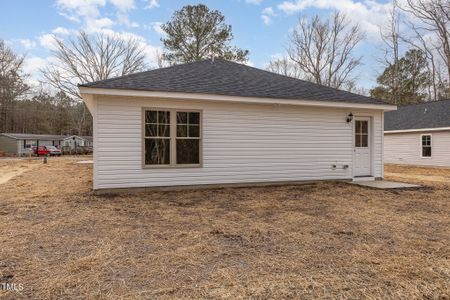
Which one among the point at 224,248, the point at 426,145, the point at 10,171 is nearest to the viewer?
the point at 224,248

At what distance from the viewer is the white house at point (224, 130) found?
7527 millimetres

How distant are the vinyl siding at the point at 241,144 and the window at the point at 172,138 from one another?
181mm

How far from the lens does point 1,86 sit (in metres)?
38.2

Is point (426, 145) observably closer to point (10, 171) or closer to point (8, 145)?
point (10, 171)

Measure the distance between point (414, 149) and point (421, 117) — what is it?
209cm

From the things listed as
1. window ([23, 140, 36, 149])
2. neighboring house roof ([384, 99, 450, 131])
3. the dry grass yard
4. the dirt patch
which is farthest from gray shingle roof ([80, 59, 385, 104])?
window ([23, 140, 36, 149])

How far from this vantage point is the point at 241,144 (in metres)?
8.66

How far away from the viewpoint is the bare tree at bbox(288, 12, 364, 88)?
27.0 m

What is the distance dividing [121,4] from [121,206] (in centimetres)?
1332

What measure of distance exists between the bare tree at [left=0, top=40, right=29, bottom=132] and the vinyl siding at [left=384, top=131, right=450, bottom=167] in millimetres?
Answer: 39767

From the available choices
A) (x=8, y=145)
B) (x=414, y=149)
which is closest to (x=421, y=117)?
(x=414, y=149)

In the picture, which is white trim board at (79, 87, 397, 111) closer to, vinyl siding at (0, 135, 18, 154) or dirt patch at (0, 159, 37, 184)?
dirt patch at (0, 159, 37, 184)

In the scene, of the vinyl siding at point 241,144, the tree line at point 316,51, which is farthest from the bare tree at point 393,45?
the vinyl siding at point 241,144

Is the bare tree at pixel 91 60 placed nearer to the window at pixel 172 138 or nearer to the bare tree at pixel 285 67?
the bare tree at pixel 285 67
